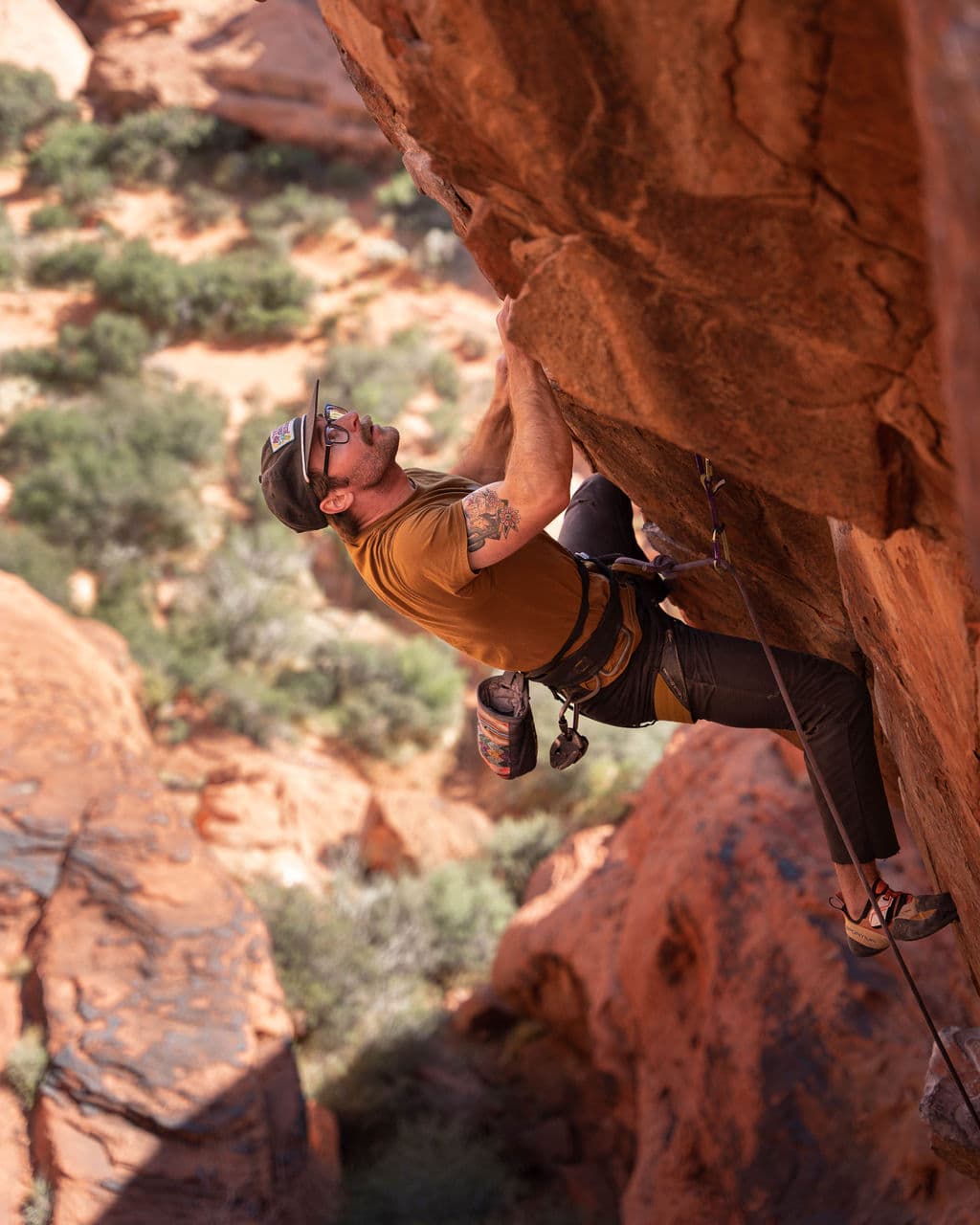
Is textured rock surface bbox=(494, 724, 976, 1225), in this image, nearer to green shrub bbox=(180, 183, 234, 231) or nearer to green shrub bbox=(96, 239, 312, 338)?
green shrub bbox=(96, 239, 312, 338)

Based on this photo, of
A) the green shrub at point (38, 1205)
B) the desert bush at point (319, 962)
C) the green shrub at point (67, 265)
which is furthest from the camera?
the green shrub at point (67, 265)

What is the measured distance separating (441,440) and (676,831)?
10.1 m

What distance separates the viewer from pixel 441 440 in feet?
49.7

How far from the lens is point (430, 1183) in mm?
6188

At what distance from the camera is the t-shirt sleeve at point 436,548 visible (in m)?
2.81

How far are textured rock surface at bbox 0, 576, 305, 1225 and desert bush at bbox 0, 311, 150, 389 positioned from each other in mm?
10069

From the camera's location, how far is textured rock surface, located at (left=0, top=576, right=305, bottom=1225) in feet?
15.8

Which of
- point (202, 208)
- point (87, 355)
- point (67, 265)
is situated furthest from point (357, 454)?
point (202, 208)

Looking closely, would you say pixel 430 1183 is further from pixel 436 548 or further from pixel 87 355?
pixel 87 355

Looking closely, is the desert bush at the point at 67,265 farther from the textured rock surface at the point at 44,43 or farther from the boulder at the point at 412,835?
the boulder at the point at 412,835

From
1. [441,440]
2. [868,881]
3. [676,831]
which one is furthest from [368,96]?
[441,440]

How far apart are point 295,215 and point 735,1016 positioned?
17.5m

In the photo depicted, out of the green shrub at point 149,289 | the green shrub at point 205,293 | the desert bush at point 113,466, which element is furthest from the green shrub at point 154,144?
the desert bush at point 113,466

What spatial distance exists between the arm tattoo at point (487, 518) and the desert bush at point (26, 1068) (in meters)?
3.80
